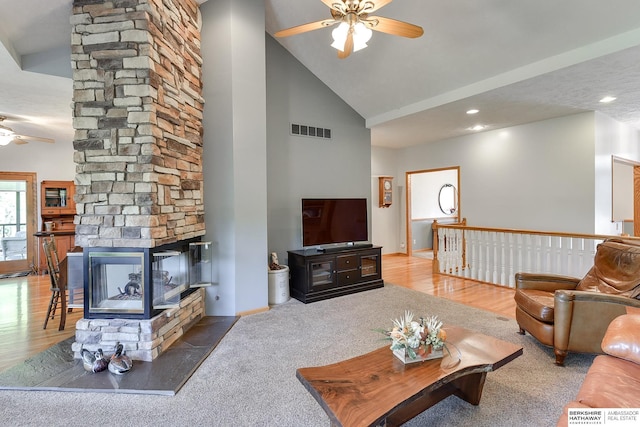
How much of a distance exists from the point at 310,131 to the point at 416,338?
12.7 ft

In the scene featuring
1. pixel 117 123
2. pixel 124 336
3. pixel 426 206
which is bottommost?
pixel 124 336

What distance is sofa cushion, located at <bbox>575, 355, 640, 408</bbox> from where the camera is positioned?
1.28m

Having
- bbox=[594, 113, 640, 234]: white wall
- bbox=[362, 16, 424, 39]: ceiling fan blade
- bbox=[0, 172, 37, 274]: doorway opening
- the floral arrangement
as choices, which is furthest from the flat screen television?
bbox=[0, 172, 37, 274]: doorway opening

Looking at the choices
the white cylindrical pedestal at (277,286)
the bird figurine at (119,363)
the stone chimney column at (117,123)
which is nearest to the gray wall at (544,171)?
the white cylindrical pedestal at (277,286)

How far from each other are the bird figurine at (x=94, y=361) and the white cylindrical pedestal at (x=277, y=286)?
2.00 metres

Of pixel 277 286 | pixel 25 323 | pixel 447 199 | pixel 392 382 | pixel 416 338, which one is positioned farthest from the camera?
pixel 447 199

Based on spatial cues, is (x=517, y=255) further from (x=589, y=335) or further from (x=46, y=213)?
(x=46, y=213)

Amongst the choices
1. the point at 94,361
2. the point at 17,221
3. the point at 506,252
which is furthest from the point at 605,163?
the point at 17,221

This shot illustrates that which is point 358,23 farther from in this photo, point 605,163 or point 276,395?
point 605,163

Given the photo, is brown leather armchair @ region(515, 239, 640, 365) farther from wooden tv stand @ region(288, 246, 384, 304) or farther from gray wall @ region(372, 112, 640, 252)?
gray wall @ region(372, 112, 640, 252)

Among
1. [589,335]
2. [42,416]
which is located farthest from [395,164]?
[42,416]

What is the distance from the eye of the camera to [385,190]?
739cm

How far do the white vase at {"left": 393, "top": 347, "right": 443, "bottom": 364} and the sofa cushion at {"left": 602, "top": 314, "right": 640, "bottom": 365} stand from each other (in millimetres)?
875

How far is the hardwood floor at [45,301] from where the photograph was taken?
3.03 m
